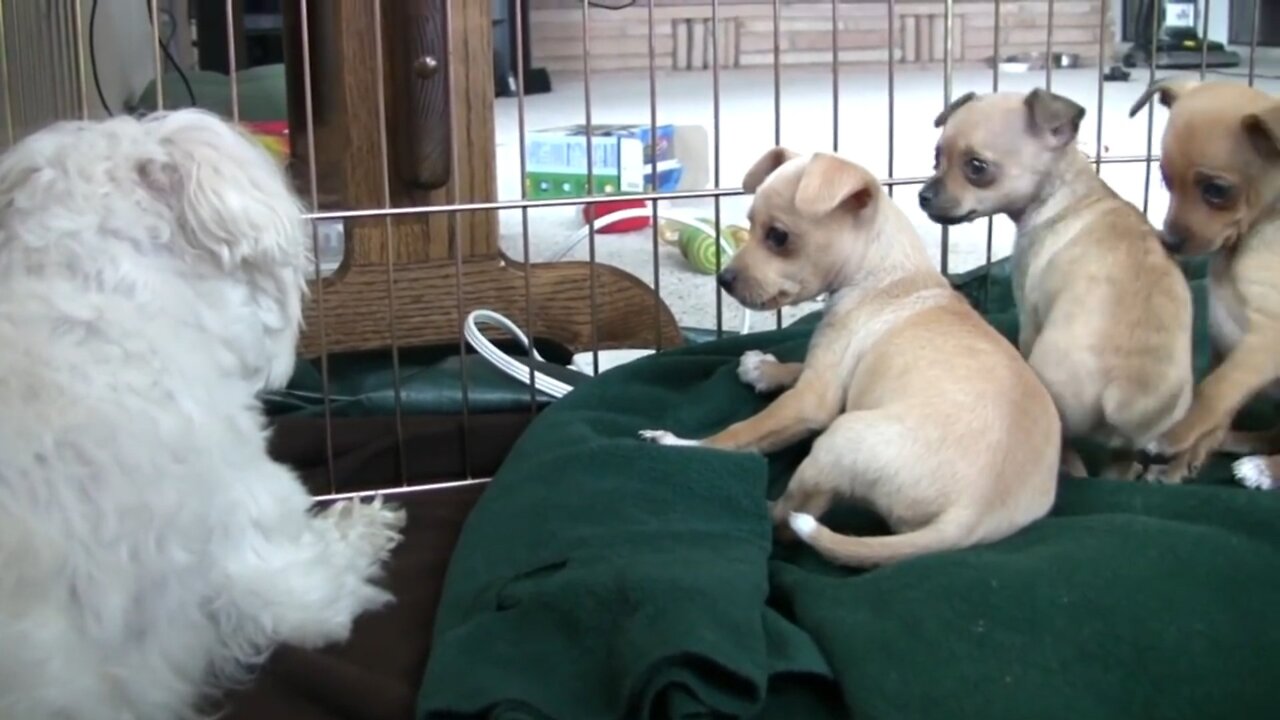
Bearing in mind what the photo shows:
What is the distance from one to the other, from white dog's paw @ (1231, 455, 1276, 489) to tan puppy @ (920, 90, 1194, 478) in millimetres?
89

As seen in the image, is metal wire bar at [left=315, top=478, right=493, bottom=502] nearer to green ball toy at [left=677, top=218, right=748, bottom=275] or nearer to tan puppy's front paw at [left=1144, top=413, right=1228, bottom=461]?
tan puppy's front paw at [left=1144, top=413, right=1228, bottom=461]

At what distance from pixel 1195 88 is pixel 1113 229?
0.66ft

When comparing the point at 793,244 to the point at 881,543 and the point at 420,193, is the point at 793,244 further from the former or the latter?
the point at 420,193

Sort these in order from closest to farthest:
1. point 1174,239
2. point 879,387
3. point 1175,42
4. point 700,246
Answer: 1. point 879,387
2. point 1174,239
3. point 700,246
4. point 1175,42

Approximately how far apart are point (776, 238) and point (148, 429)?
69 cm

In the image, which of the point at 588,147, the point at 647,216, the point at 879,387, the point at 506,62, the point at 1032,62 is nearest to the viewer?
the point at 879,387

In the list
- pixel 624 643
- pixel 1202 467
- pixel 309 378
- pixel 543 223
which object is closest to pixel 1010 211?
pixel 1202 467

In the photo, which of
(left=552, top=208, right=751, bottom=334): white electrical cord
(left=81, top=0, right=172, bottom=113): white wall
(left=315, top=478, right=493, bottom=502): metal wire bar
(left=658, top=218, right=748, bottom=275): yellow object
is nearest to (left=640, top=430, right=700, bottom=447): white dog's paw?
(left=315, top=478, right=493, bottom=502): metal wire bar

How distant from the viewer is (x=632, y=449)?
143 cm

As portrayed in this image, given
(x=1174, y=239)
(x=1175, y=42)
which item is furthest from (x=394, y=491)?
(x=1175, y=42)

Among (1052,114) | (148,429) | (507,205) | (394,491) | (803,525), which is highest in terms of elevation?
(1052,114)

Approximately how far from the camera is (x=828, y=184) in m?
1.48

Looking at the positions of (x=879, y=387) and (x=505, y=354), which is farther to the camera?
(x=505, y=354)

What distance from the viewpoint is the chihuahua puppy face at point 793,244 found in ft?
5.03
